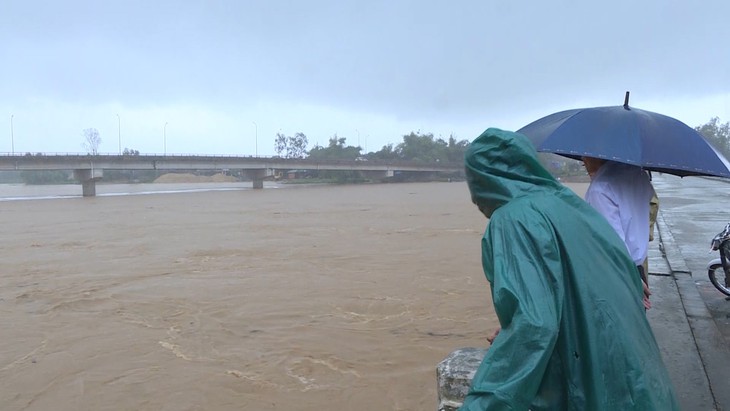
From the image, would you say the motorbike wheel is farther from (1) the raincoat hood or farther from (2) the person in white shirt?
(1) the raincoat hood

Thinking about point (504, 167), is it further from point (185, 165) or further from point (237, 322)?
point (185, 165)

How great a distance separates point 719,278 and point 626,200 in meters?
3.76

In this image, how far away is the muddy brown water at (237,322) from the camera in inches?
201

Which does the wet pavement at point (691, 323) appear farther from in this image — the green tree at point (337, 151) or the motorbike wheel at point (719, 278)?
the green tree at point (337, 151)

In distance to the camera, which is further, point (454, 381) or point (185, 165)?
point (185, 165)

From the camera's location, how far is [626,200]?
3.59m

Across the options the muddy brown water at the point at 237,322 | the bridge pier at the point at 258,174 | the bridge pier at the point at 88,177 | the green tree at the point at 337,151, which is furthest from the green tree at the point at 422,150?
the muddy brown water at the point at 237,322

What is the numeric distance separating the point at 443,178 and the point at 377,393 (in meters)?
73.4

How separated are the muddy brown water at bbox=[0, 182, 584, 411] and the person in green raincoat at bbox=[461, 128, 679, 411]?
355 cm

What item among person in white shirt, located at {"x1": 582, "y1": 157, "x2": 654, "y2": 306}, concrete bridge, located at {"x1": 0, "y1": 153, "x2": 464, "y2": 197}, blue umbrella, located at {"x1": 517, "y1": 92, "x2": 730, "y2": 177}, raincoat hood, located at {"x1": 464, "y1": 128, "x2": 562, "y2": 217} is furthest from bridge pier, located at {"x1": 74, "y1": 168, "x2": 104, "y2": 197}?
raincoat hood, located at {"x1": 464, "y1": 128, "x2": 562, "y2": 217}

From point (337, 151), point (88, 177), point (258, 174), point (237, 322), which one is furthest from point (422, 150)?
point (237, 322)

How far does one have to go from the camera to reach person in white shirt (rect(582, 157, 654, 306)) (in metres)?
3.55

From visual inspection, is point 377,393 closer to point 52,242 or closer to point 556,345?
point 556,345

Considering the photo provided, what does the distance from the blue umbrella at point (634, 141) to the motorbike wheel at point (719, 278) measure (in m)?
3.05
